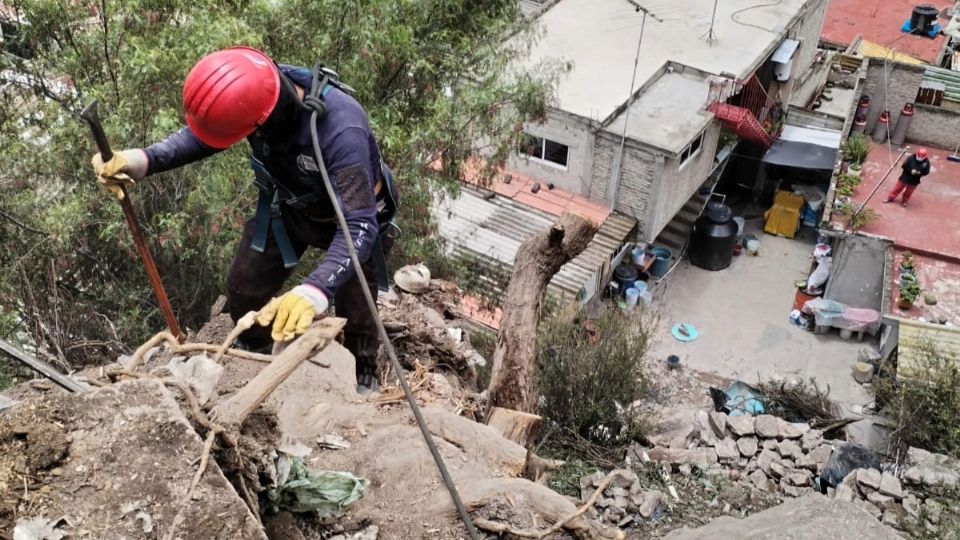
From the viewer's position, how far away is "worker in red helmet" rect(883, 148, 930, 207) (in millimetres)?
19422

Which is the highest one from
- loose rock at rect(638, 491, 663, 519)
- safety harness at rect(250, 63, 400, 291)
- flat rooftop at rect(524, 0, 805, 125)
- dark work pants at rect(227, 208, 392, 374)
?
safety harness at rect(250, 63, 400, 291)

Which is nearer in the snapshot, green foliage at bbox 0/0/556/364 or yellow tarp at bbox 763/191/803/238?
green foliage at bbox 0/0/556/364

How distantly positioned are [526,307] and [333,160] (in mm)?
2164

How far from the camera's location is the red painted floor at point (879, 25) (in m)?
25.2

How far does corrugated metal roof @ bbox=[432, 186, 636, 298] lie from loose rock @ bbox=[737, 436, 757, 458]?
21.1 feet

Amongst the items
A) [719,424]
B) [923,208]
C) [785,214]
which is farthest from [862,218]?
[719,424]

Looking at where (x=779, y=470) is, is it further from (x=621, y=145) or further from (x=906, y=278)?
(x=906, y=278)

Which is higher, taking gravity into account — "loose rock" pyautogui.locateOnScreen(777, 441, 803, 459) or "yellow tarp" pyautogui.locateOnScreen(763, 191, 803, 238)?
"loose rock" pyautogui.locateOnScreen(777, 441, 803, 459)

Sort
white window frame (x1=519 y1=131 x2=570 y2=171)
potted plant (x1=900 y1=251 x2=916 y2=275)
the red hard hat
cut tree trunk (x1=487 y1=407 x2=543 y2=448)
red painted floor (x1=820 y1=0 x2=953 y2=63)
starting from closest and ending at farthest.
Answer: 1. the red hard hat
2. cut tree trunk (x1=487 y1=407 x2=543 y2=448)
3. potted plant (x1=900 y1=251 x2=916 y2=275)
4. white window frame (x1=519 y1=131 x2=570 y2=171)
5. red painted floor (x1=820 y1=0 x2=953 y2=63)

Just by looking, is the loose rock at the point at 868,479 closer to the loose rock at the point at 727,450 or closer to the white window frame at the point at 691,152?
the loose rock at the point at 727,450

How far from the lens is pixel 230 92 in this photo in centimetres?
422

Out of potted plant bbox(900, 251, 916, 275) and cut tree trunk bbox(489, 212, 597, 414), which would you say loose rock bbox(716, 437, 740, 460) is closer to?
cut tree trunk bbox(489, 212, 597, 414)

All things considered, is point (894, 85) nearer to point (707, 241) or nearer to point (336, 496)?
point (707, 241)

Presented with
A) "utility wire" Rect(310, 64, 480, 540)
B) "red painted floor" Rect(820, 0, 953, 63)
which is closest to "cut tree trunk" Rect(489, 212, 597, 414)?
"utility wire" Rect(310, 64, 480, 540)
